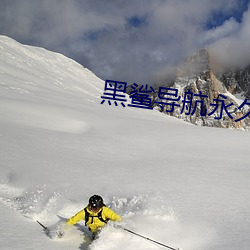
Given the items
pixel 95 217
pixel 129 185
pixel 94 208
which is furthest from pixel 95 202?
pixel 129 185

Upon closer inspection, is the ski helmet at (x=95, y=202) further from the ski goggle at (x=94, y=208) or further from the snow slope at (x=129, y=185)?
the snow slope at (x=129, y=185)

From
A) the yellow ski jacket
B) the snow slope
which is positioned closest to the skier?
the yellow ski jacket

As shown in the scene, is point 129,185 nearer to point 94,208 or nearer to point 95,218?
point 95,218

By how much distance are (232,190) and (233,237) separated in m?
2.50

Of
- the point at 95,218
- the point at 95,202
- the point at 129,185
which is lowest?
the point at 95,218

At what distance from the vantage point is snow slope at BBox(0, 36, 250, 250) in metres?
5.40

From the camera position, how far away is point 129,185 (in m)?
7.84

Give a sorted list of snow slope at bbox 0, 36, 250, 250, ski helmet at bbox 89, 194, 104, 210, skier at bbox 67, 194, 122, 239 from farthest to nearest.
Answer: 1. skier at bbox 67, 194, 122, 239
2. ski helmet at bbox 89, 194, 104, 210
3. snow slope at bbox 0, 36, 250, 250

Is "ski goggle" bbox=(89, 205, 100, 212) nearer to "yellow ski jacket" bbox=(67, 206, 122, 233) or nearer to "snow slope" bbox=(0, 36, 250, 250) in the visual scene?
"yellow ski jacket" bbox=(67, 206, 122, 233)

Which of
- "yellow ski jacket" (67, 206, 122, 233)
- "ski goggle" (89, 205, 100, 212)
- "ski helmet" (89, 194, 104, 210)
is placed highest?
"ski helmet" (89, 194, 104, 210)

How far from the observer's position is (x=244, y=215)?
5.95m

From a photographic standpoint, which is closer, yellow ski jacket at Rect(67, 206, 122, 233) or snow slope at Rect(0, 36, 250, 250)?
snow slope at Rect(0, 36, 250, 250)

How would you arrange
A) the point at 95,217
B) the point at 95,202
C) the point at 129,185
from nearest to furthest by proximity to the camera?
the point at 95,202 < the point at 95,217 < the point at 129,185

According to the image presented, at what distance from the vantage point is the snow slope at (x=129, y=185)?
5.40 meters
